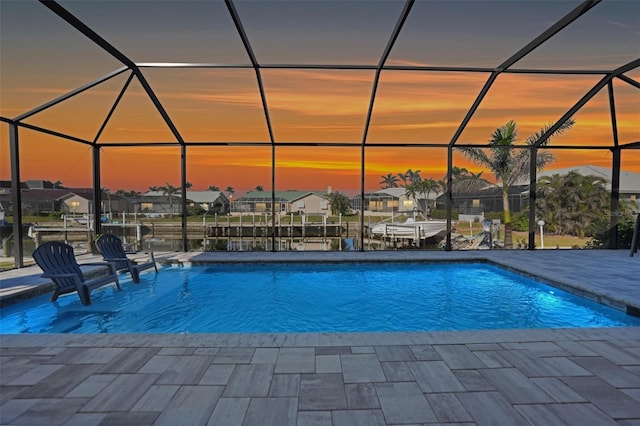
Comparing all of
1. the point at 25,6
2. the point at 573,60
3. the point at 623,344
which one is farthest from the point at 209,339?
the point at 573,60

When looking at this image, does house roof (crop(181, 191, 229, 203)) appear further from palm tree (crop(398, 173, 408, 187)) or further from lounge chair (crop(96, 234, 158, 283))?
lounge chair (crop(96, 234, 158, 283))

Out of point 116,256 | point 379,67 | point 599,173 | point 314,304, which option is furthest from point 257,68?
point 599,173

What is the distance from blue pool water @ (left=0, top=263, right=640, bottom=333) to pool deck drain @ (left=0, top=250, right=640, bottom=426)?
1398mm

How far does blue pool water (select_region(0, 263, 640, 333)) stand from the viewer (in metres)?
4.64

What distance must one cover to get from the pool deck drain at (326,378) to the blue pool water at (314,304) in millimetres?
1398

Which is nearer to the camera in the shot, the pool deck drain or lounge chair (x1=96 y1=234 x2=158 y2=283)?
the pool deck drain

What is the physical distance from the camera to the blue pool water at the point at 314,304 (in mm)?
4641

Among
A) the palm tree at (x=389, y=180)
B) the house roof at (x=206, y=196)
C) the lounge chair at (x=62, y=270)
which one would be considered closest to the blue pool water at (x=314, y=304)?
the lounge chair at (x=62, y=270)

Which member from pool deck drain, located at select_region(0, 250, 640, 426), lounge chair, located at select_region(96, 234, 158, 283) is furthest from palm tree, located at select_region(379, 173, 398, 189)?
pool deck drain, located at select_region(0, 250, 640, 426)

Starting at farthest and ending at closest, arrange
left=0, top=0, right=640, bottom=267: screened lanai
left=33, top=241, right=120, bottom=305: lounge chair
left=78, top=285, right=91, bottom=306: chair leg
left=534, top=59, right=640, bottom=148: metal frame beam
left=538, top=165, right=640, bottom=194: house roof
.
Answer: left=538, top=165, right=640, bottom=194: house roof, left=534, top=59, right=640, bottom=148: metal frame beam, left=0, top=0, right=640, bottom=267: screened lanai, left=78, top=285, right=91, bottom=306: chair leg, left=33, top=241, right=120, bottom=305: lounge chair

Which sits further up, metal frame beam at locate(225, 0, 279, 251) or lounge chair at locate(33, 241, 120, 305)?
metal frame beam at locate(225, 0, 279, 251)

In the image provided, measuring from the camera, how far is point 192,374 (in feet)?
8.32

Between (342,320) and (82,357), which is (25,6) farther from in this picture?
(342,320)

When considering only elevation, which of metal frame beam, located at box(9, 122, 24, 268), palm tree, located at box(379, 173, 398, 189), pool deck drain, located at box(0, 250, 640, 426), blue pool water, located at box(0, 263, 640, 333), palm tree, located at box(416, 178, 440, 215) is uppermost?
palm tree, located at box(379, 173, 398, 189)
